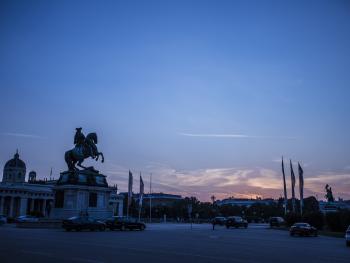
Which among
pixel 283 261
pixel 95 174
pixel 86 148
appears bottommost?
pixel 283 261

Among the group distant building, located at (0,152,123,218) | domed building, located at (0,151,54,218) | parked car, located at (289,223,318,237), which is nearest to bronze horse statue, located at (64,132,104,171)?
parked car, located at (289,223,318,237)

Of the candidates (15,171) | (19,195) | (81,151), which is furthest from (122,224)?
(15,171)

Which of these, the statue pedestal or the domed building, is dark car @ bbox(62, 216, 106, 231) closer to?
the statue pedestal

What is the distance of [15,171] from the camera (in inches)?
5507

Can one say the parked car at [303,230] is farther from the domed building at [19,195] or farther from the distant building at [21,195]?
the domed building at [19,195]

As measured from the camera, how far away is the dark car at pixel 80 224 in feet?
124

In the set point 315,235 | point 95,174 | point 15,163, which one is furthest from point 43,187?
point 315,235

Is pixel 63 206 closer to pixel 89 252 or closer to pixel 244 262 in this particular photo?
pixel 89 252

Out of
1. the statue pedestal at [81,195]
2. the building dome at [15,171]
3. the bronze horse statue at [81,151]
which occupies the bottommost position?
the statue pedestal at [81,195]

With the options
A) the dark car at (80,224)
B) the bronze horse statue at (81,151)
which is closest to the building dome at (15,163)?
the bronze horse statue at (81,151)

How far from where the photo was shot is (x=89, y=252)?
58.4 ft

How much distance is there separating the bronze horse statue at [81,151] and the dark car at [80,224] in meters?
12.4

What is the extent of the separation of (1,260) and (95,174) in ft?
122

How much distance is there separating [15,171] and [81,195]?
101m
